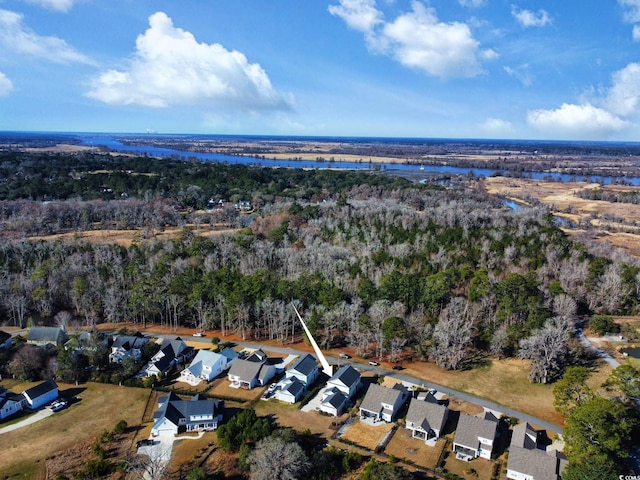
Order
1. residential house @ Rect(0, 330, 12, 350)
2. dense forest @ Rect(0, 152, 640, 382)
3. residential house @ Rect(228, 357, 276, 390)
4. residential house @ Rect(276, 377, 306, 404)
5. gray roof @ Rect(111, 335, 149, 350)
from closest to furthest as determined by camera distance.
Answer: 1. residential house @ Rect(276, 377, 306, 404)
2. residential house @ Rect(228, 357, 276, 390)
3. gray roof @ Rect(111, 335, 149, 350)
4. residential house @ Rect(0, 330, 12, 350)
5. dense forest @ Rect(0, 152, 640, 382)

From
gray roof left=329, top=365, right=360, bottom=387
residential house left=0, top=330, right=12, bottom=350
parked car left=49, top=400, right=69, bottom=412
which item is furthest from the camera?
residential house left=0, top=330, right=12, bottom=350

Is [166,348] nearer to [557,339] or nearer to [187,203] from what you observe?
[557,339]

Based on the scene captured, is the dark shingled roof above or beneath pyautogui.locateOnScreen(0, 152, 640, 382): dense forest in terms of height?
beneath

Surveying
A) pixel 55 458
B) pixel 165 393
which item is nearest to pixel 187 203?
pixel 165 393

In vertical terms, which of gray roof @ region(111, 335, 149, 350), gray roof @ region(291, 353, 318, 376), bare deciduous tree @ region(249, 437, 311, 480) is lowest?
gray roof @ region(111, 335, 149, 350)

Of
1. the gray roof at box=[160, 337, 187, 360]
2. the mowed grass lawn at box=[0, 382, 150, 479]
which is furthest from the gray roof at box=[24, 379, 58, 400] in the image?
the gray roof at box=[160, 337, 187, 360]

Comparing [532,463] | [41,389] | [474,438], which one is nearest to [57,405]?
[41,389]

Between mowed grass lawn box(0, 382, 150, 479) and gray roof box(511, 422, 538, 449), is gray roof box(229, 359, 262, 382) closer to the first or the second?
mowed grass lawn box(0, 382, 150, 479)
